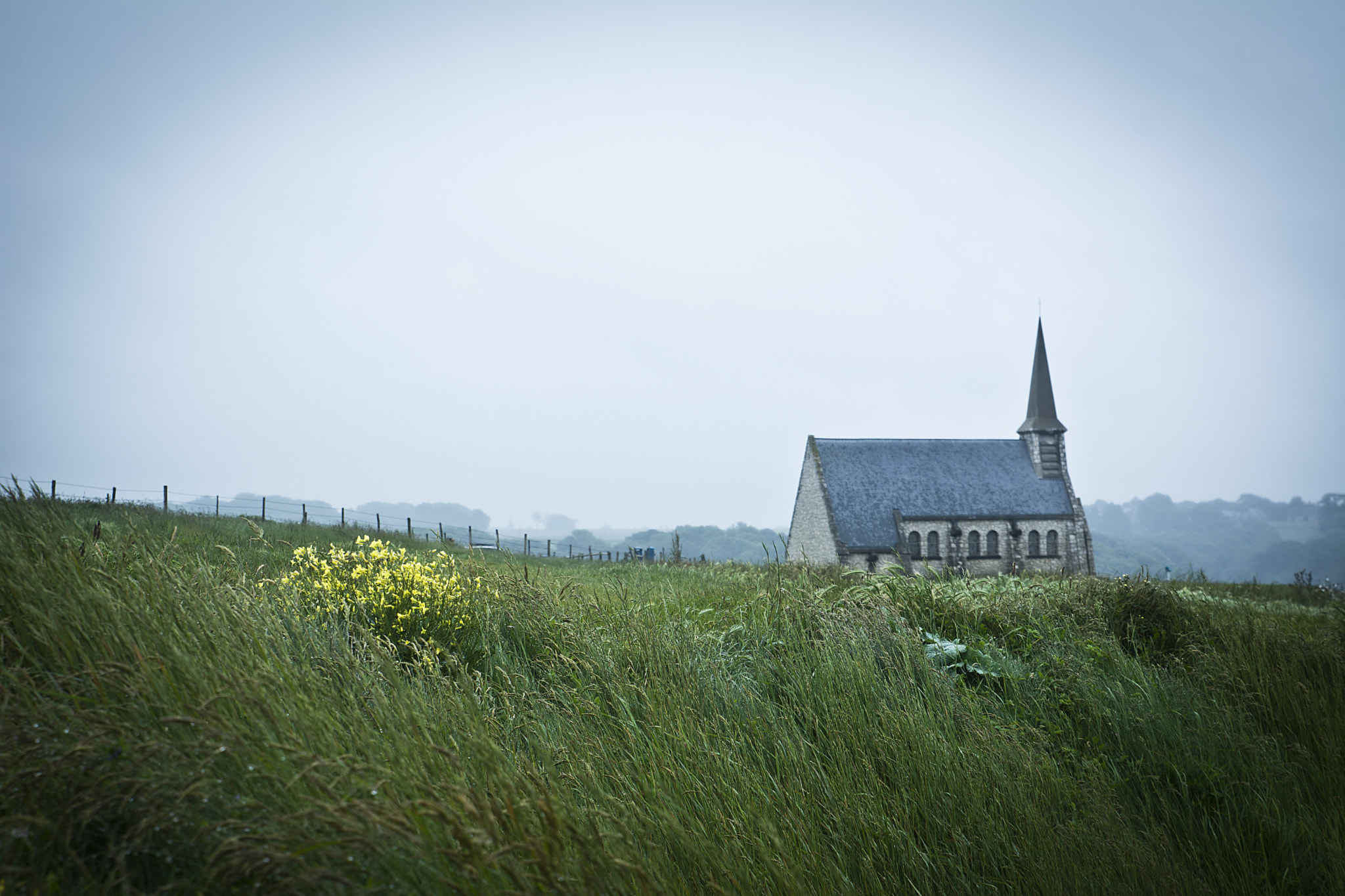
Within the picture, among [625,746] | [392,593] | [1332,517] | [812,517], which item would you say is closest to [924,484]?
[812,517]

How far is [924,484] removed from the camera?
33750 millimetres

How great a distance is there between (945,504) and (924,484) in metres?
1.36

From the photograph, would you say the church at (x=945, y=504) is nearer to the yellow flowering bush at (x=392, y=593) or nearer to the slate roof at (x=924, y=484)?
the slate roof at (x=924, y=484)

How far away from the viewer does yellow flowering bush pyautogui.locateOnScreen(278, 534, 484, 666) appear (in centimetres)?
488

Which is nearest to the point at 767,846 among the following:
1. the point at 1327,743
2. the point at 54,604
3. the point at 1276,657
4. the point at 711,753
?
the point at 711,753

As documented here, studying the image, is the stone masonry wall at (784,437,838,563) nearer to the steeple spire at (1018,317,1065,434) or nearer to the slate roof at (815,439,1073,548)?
the slate roof at (815,439,1073,548)

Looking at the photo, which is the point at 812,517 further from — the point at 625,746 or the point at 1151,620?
the point at 625,746

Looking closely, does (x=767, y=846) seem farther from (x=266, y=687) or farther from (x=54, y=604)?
(x=54, y=604)

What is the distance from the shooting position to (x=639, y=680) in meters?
3.83

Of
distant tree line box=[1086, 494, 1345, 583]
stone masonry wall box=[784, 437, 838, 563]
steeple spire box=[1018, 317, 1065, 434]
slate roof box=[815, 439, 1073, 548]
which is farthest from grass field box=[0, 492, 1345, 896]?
distant tree line box=[1086, 494, 1345, 583]

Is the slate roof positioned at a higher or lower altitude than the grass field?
higher

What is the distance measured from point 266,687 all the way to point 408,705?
0.65m

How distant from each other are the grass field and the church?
86.1ft

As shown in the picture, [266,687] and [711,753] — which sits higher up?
[266,687]
